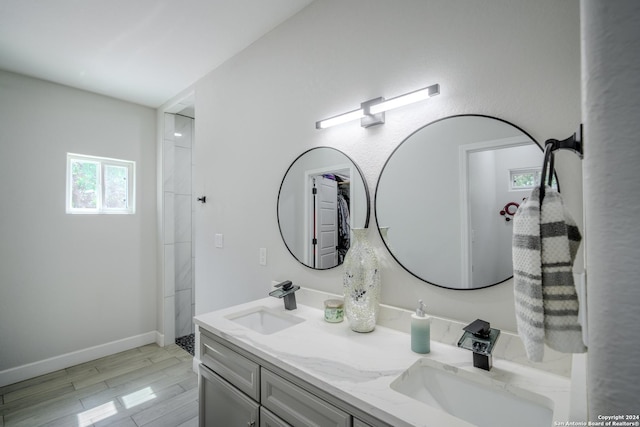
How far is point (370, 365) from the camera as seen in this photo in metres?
1.02

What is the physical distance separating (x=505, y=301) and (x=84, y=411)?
2.80 m

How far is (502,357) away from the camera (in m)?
1.07

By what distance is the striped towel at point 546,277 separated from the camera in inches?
18.8

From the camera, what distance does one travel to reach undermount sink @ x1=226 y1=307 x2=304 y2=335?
159cm

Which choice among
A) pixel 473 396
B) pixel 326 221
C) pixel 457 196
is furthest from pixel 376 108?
pixel 473 396

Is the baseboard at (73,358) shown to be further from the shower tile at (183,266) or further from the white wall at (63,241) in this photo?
the shower tile at (183,266)

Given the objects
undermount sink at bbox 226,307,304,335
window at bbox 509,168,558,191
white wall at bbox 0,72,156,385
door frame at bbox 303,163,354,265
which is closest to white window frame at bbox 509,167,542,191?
window at bbox 509,168,558,191

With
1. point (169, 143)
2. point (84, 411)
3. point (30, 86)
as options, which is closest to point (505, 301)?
point (84, 411)

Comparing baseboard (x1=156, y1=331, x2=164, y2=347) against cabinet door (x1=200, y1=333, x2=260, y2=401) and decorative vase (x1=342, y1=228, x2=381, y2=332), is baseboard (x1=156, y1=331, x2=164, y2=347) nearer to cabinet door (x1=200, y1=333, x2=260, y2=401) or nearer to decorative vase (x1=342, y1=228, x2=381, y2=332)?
cabinet door (x1=200, y1=333, x2=260, y2=401)

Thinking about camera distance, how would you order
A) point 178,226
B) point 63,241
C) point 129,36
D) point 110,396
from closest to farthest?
1. point 129,36
2. point 110,396
3. point 63,241
4. point 178,226

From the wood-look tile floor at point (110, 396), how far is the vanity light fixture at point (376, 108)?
2.16 m

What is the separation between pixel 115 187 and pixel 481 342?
3.57m

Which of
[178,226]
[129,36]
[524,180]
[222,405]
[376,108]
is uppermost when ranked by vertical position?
[129,36]

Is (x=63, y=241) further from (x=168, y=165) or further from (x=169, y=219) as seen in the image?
(x=168, y=165)
